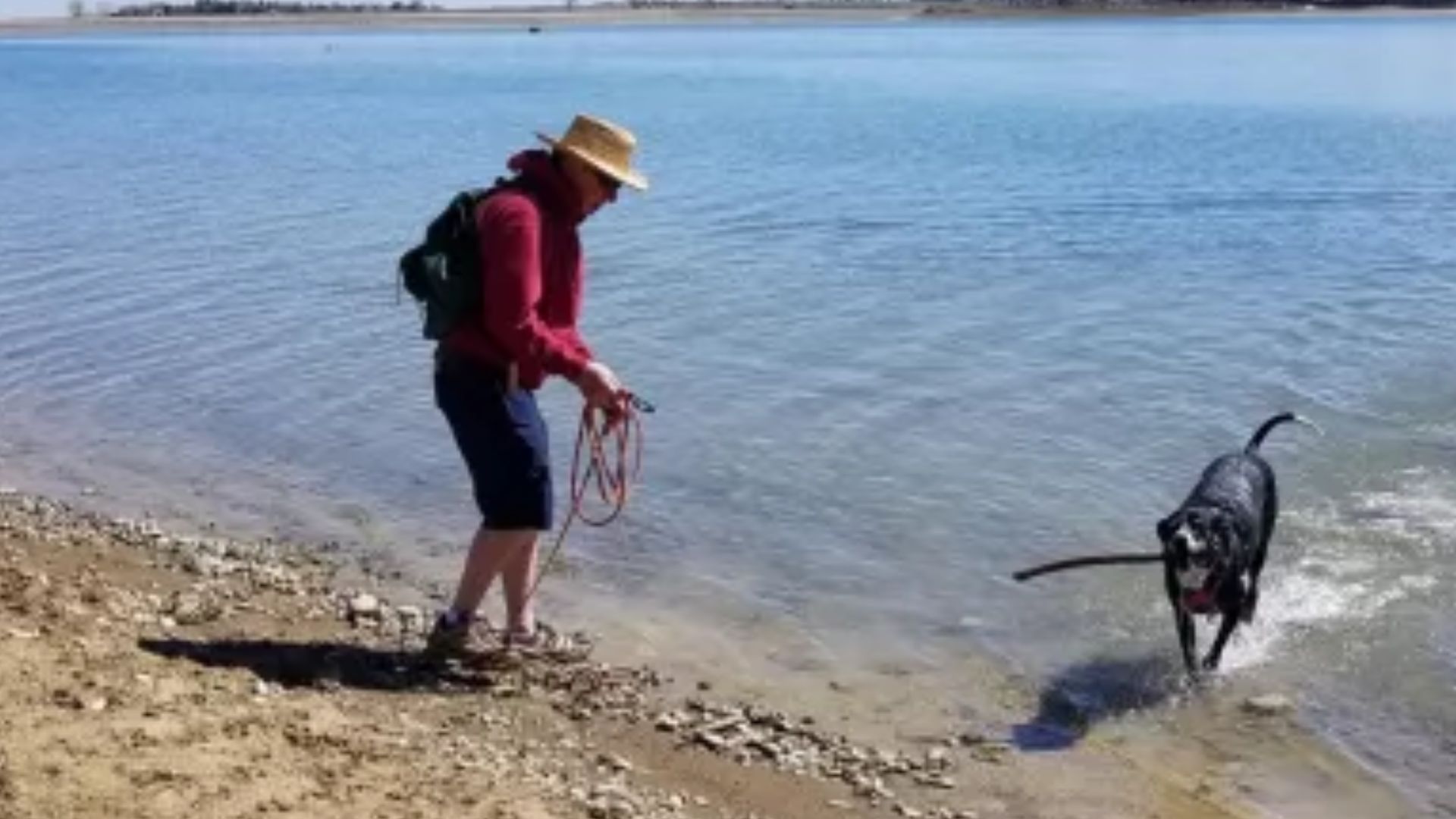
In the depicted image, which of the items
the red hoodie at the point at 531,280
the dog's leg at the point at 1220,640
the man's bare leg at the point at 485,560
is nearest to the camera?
the red hoodie at the point at 531,280

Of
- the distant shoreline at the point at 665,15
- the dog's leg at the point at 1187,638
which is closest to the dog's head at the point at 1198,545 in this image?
the dog's leg at the point at 1187,638

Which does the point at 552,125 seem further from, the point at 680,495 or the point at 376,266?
the point at 680,495

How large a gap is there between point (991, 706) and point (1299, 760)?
1192 mm

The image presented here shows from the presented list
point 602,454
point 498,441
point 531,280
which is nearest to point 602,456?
point 602,454

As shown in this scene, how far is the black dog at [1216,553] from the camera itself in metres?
7.08

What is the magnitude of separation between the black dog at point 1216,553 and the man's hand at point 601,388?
7.64 feet

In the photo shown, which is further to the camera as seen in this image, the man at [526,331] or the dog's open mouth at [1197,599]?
the dog's open mouth at [1197,599]

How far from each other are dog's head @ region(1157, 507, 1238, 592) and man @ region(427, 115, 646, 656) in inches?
91.7

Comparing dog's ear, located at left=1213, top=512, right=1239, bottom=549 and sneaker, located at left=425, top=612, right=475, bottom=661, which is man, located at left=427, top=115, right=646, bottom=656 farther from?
dog's ear, located at left=1213, top=512, right=1239, bottom=549

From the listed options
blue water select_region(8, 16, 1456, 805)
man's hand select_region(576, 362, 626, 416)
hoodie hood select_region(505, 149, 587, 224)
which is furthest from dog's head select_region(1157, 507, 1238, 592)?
hoodie hood select_region(505, 149, 587, 224)

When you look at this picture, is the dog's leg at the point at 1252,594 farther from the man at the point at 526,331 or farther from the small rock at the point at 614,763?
the man at the point at 526,331

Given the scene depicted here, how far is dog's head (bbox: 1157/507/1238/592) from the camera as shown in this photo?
7031 millimetres

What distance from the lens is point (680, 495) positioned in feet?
33.0

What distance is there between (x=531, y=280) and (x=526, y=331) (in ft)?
0.60
